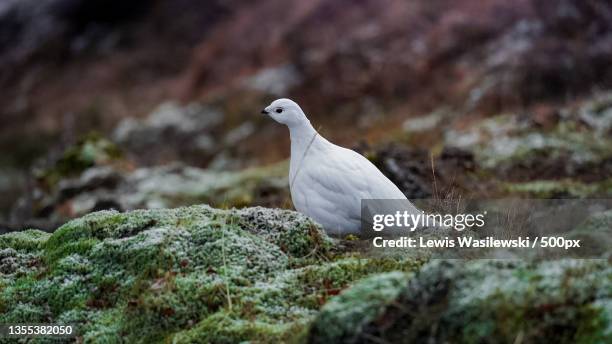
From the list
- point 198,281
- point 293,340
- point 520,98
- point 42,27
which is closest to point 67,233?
point 198,281

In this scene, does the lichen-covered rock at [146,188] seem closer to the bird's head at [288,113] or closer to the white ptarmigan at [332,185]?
the bird's head at [288,113]

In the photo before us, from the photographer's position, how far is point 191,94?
43312 millimetres

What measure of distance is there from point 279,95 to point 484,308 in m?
33.4

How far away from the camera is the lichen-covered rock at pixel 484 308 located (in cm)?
567

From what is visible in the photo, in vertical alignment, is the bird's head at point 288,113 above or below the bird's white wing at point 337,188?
above

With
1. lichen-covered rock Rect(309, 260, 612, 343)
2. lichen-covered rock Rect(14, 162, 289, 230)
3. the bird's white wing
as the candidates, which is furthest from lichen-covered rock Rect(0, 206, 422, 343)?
lichen-covered rock Rect(14, 162, 289, 230)

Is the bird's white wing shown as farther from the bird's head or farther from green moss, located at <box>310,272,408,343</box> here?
green moss, located at <box>310,272,408,343</box>

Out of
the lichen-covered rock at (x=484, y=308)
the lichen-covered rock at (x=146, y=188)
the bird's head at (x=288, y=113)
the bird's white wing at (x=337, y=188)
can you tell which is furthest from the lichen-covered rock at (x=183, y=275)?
the lichen-covered rock at (x=146, y=188)

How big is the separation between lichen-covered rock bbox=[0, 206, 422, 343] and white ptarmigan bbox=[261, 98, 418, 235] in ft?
3.08

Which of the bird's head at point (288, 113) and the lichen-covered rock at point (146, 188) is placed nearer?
the bird's head at point (288, 113)

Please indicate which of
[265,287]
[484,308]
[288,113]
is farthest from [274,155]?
[484,308]

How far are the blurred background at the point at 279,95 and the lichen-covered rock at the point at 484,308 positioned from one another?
690cm

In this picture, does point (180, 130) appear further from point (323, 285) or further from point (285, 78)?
point (323, 285)

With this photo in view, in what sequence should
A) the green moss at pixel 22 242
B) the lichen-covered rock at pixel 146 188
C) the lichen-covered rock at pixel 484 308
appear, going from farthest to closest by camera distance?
the lichen-covered rock at pixel 146 188 < the green moss at pixel 22 242 < the lichen-covered rock at pixel 484 308
